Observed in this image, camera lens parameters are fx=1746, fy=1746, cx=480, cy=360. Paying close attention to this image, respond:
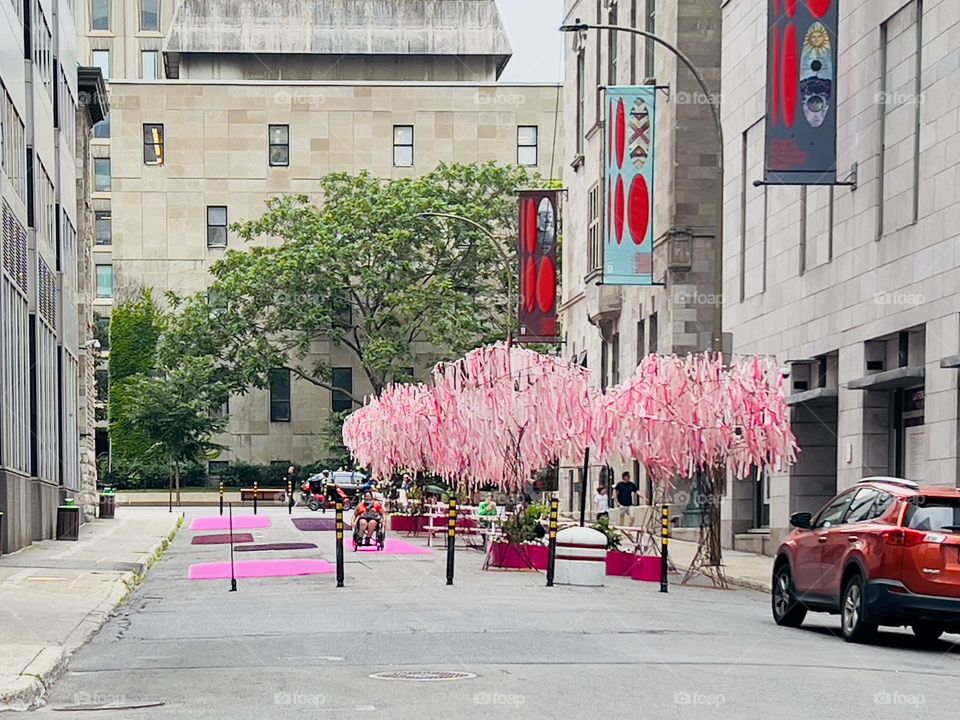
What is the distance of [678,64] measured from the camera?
46.2 metres

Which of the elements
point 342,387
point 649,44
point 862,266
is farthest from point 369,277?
point 862,266

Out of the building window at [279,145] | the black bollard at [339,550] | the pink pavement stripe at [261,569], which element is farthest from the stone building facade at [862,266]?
the building window at [279,145]

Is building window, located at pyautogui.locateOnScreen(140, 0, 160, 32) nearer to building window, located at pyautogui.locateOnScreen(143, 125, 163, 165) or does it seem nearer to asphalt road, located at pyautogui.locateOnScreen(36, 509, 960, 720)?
building window, located at pyautogui.locateOnScreen(143, 125, 163, 165)

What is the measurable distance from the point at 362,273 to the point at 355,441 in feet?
76.5

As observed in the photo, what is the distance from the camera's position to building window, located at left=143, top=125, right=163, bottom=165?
87062 millimetres

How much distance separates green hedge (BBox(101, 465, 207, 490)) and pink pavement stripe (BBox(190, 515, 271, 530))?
23465 mm

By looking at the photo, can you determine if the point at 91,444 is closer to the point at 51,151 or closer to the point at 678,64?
the point at 51,151

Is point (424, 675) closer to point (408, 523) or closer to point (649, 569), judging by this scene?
point (649, 569)

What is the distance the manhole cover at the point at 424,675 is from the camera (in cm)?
1378

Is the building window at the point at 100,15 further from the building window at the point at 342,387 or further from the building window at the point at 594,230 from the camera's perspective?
the building window at the point at 594,230

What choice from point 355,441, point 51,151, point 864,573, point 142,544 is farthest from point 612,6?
point 864,573

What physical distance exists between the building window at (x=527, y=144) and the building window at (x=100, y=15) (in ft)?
148

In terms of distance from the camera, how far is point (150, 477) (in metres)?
83.1

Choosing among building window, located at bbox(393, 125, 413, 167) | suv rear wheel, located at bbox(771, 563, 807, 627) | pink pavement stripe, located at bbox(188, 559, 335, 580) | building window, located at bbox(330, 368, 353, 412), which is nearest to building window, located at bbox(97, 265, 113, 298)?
building window, located at bbox(330, 368, 353, 412)
